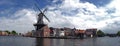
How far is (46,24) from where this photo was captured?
557 ft

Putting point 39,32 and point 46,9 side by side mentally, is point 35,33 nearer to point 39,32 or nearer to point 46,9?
point 39,32

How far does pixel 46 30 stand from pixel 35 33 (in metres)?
8.22

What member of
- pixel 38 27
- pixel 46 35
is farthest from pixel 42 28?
pixel 46 35

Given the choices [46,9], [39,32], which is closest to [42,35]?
[39,32]

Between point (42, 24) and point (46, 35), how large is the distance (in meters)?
17.7

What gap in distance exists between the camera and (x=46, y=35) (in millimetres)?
181125

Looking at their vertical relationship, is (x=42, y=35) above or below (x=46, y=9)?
below

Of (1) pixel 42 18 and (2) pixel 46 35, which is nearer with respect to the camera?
(1) pixel 42 18

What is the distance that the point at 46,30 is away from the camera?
178250 mm

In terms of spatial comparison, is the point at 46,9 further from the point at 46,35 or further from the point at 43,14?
the point at 46,35

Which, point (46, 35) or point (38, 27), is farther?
point (46, 35)

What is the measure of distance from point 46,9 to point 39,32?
57.4 ft

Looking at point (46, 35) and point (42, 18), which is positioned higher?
point (42, 18)

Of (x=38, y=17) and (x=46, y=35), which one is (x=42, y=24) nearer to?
A: (x=38, y=17)
